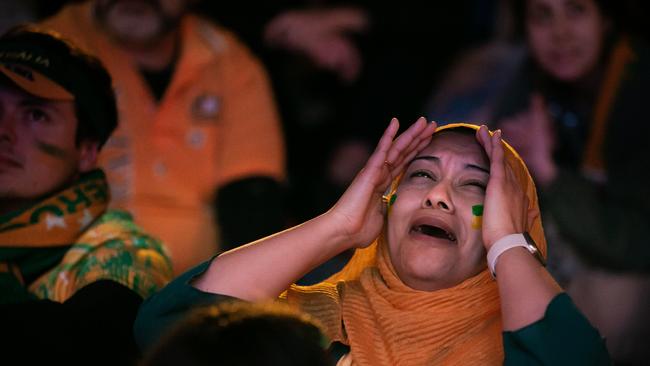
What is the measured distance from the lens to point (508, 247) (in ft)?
8.55

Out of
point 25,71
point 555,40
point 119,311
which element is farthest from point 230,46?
point 119,311

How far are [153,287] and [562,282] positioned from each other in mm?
1711

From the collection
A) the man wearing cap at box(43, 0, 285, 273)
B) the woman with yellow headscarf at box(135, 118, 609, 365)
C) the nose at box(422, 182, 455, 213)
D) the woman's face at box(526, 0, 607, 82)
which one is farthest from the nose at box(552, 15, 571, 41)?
the nose at box(422, 182, 455, 213)

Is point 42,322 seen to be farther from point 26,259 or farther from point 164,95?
point 164,95

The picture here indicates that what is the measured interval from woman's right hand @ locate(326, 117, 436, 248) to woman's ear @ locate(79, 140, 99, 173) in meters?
0.79

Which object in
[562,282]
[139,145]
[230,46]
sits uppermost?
[230,46]

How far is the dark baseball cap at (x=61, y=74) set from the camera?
3150 millimetres

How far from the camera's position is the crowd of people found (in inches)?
105

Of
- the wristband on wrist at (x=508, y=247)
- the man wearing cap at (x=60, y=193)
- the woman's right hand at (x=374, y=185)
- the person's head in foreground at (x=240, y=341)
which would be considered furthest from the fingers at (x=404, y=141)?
the person's head in foreground at (x=240, y=341)

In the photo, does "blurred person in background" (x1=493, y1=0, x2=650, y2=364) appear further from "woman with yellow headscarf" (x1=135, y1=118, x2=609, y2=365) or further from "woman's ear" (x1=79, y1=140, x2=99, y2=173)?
"woman's ear" (x1=79, y1=140, x2=99, y2=173)

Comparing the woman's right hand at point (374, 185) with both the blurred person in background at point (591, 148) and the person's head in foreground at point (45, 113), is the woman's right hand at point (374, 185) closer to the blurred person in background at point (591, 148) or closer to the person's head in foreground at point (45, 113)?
the person's head in foreground at point (45, 113)

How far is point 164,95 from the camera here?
174 inches

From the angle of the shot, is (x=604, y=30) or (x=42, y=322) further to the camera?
(x=604, y=30)

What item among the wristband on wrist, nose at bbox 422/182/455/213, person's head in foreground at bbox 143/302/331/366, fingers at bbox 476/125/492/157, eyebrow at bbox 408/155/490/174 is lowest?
the wristband on wrist
